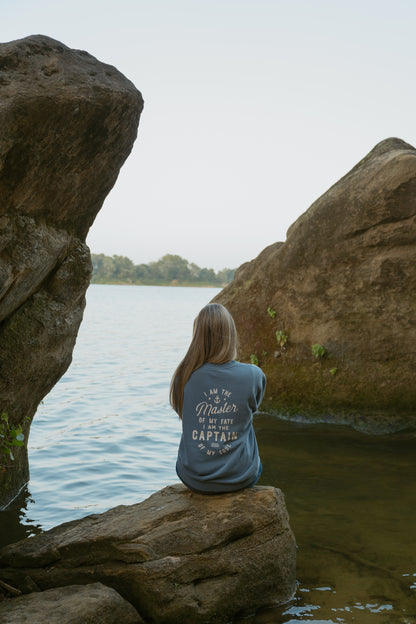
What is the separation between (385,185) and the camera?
1145 cm

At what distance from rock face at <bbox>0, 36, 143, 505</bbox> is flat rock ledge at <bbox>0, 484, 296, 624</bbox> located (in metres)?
2.29

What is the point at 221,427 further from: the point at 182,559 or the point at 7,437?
the point at 7,437

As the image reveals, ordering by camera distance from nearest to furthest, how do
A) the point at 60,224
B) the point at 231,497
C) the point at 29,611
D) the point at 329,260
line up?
1. the point at 29,611
2. the point at 231,497
3. the point at 60,224
4. the point at 329,260

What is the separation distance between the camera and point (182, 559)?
5.17 metres

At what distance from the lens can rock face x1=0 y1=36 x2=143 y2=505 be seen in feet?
19.8

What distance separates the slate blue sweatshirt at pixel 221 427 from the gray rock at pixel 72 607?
1146 millimetres

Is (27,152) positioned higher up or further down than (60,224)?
higher up

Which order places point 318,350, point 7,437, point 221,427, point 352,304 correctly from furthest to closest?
point 318,350 < point 352,304 < point 7,437 < point 221,427

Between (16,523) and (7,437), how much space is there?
1.18m

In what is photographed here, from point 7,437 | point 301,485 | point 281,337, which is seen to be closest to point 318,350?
point 281,337

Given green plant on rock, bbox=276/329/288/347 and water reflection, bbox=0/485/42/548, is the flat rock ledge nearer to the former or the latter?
water reflection, bbox=0/485/42/548

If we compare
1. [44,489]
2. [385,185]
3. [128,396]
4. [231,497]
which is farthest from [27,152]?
[128,396]

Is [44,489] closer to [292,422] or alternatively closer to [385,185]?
[292,422]

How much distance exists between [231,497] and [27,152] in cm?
366
